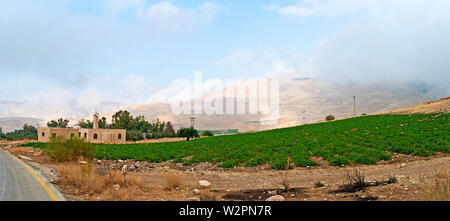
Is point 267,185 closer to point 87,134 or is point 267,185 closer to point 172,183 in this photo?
point 172,183

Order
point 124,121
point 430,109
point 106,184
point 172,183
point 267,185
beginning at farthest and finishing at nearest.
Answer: point 124,121, point 430,109, point 267,185, point 172,183, point 106,184

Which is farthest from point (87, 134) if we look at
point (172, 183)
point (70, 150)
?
point (172, 183)

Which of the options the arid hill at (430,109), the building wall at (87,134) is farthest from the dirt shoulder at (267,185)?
the building wall at (87,134)

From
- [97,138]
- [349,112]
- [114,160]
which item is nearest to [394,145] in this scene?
[114,160]

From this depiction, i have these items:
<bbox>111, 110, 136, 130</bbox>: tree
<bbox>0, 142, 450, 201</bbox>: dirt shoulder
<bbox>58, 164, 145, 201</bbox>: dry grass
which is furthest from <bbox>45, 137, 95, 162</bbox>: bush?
<bbox>111, 110, 136, 130</bbox>: tree

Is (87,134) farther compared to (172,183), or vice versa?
(87,134)

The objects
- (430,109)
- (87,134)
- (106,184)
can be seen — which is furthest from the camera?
(87,134)

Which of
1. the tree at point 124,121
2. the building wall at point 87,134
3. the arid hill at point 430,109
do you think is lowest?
the building wall at point 87,134

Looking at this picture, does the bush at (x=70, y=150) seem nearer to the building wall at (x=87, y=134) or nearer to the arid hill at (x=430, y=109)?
the building wall at (x=87, y=134)

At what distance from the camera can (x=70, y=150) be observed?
97.8ft

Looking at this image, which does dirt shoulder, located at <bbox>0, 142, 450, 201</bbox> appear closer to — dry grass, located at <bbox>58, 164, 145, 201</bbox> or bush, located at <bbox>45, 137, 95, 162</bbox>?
dry grass, located at <bbox>58, 164, 145, 201</bbox>

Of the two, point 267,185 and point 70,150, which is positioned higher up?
point 70,150

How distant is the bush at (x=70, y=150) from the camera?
3000cm

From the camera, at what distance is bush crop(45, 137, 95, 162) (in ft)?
98.4
